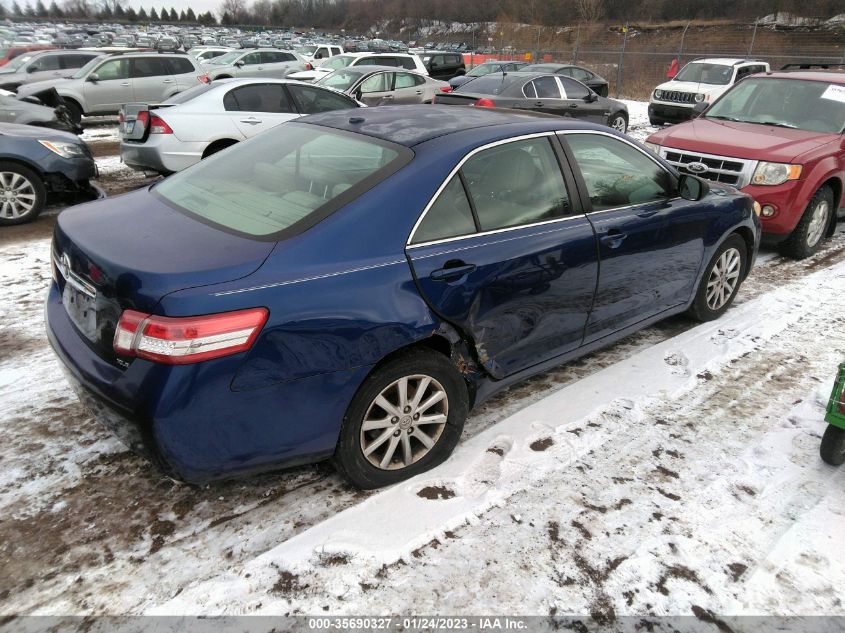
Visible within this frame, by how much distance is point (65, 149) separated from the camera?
22.3ft

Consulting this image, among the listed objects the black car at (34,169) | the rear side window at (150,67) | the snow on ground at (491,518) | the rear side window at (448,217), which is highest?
the rear side window at (150,67)

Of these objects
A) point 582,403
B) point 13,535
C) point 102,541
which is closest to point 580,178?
point 582,403

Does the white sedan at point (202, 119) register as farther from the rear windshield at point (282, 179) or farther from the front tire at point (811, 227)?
the front tire at point (811, 227)

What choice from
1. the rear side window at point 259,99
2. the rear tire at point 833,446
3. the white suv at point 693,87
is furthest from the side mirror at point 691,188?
the white suv at point 693,87

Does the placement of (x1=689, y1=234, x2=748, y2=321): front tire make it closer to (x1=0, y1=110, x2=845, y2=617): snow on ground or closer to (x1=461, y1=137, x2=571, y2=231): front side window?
(x1=0, y1=110, x2=845, y2=617): snow on ground

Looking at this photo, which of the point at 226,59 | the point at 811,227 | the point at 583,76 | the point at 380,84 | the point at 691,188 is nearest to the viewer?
the point at 691,188

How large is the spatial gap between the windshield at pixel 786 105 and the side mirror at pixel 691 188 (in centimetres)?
364

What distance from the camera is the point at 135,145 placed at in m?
7.84

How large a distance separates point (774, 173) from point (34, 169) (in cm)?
782

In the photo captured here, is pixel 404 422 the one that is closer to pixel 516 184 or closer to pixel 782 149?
pixel 516 184

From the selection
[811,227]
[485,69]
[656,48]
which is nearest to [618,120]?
[485,69]

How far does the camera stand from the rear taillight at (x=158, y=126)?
768cm

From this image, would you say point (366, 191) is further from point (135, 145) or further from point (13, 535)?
point (135, 145)

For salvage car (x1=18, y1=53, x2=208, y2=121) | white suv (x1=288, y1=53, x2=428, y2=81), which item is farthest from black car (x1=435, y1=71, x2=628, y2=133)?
salvage car (x1=18, y1=53, x2=208, y2=121)
